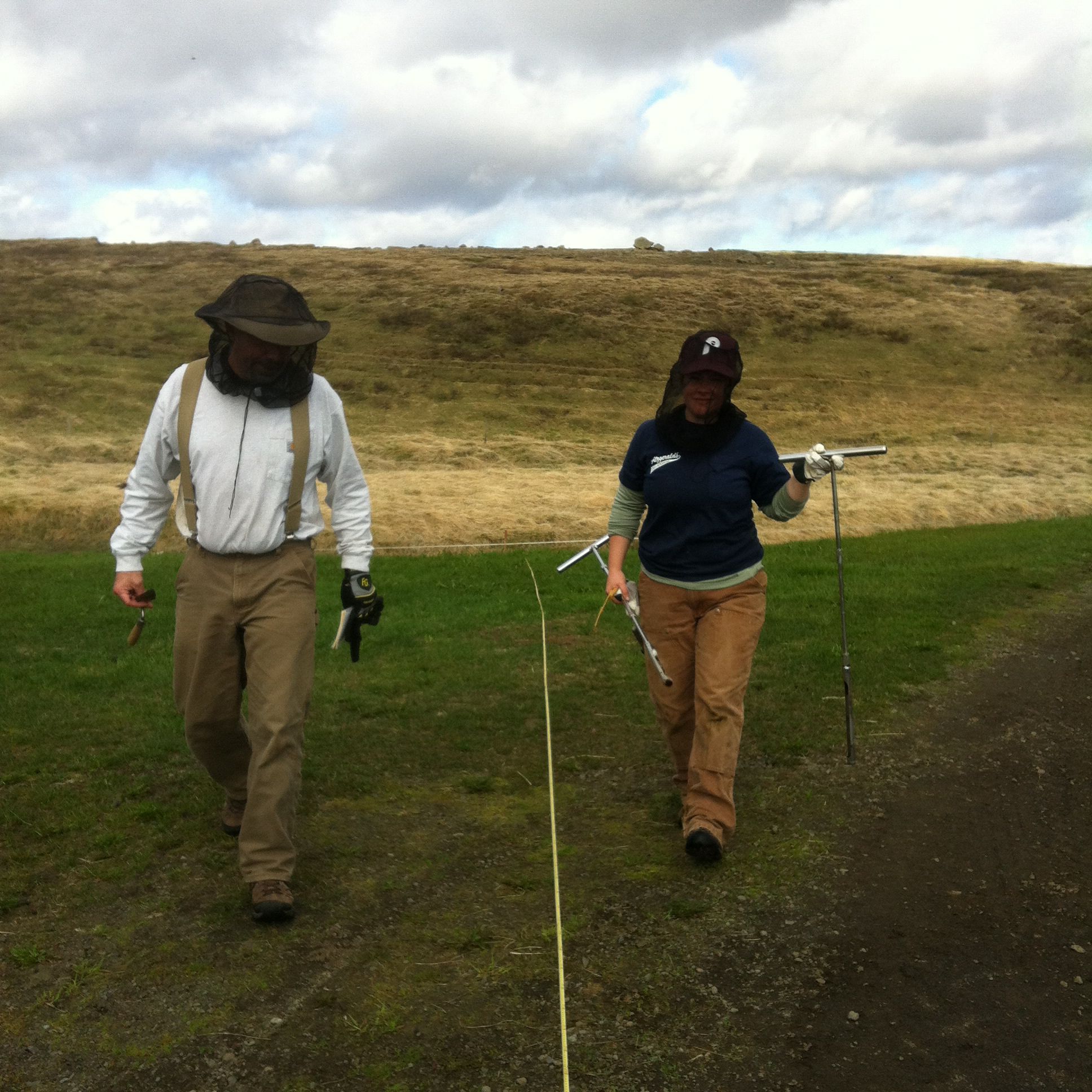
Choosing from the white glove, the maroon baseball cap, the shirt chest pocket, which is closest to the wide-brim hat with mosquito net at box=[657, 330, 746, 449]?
the maroon baseball cap

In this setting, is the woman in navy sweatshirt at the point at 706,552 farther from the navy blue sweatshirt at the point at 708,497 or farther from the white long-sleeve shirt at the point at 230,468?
the white long-sleeve shirt at the point at 230,468

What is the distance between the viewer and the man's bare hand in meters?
5.44

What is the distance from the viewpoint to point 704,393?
5887mm

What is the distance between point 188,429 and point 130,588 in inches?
30.2

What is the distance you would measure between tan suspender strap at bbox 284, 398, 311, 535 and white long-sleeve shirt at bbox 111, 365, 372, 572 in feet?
0.07

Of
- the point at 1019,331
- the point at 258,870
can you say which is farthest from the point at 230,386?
the point at 1019,331

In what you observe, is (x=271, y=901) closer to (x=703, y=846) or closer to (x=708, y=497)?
(x=703, y=846)

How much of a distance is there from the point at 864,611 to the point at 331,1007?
→ 31.2 feet

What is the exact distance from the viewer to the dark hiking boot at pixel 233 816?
20.1 ft

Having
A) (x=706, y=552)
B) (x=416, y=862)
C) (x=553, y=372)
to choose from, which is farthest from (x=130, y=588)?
(x=553, y=372)

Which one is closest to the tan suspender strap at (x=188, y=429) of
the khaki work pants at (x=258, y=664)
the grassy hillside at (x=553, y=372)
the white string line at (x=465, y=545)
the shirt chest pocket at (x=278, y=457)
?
the khaki work pants at (x=258, y=664)

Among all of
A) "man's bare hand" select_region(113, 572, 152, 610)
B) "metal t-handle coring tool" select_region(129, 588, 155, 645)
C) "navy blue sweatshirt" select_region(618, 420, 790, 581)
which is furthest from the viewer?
"navy blue sweatshirt" select_region(618, 420, 790, 581)

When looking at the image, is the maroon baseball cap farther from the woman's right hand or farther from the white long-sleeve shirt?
the white long-sleeve shirt

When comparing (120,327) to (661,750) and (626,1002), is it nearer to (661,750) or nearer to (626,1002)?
(661,750)
